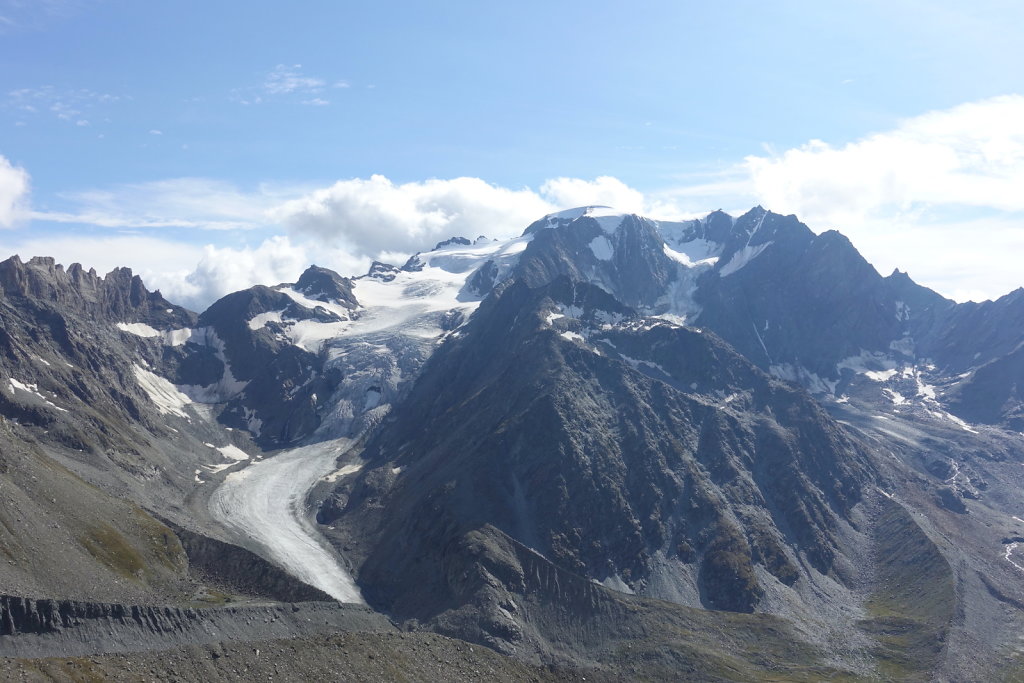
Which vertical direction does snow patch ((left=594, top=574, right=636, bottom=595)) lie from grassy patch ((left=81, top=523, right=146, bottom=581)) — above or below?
below

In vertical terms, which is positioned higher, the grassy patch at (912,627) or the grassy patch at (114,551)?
the grassy patch at (114,551)

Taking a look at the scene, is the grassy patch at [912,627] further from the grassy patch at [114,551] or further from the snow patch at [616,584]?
the grassy patch at [114,551]

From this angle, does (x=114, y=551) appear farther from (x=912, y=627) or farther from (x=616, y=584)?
(x=912, y=627)

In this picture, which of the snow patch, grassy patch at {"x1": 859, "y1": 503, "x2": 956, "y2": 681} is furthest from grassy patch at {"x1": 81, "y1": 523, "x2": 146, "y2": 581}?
grassy patch at {"x1": 859, "y1": 503, "x2": 956, "y2": 681}

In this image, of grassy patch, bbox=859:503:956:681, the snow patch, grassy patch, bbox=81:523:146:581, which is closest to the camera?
grassy patch, bbox=81:523:146:581

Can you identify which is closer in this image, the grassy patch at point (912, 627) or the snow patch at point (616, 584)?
the grassy patch at point (912, 627)

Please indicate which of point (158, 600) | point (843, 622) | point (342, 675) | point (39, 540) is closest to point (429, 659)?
point (342, 675)

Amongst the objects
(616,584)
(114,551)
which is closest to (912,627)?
(616,584)

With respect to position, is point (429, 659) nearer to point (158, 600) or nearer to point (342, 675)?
point (342, 675)

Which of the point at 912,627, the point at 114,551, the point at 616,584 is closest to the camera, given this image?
the point at 114,551

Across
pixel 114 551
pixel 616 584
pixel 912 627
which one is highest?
pixel 114 551

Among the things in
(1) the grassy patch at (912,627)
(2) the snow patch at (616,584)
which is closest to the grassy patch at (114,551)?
(2) the snow patch at (616,584)

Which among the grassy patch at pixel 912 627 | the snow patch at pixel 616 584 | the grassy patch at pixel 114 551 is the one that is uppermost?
the grassy patch at pixel 114 551

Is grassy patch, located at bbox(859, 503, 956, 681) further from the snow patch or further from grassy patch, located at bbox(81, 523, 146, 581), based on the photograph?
grassy patch, located at bbox(81, 523, 146, 581)
